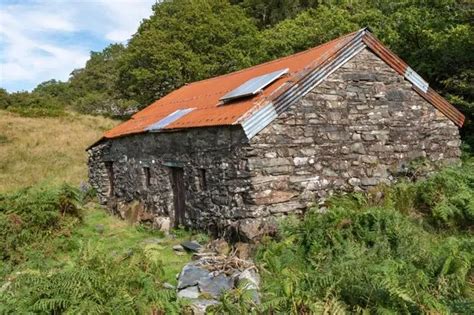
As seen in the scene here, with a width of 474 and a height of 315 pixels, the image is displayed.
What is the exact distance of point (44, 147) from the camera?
79.3ft

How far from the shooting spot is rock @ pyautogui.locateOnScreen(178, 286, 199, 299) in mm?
5973

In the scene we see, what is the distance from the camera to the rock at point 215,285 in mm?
6066

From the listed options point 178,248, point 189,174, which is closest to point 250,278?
point 178,248

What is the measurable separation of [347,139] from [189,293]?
488cm

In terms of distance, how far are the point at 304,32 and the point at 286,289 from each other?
1852 centimetres

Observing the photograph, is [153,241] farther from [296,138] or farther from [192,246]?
[296,138]

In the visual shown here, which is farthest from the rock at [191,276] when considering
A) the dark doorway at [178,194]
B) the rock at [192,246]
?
the dark doorway at [178,194]

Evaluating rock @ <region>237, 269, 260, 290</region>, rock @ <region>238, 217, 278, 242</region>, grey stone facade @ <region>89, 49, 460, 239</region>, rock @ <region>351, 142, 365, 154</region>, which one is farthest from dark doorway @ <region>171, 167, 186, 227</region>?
rock @ <region>237, 269, 260, 290</region>

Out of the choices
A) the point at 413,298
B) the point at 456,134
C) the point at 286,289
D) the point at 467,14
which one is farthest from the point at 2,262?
the point at 467,14

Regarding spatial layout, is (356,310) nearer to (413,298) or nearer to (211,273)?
(413,298)

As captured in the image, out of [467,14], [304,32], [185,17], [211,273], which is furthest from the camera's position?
[185,17]

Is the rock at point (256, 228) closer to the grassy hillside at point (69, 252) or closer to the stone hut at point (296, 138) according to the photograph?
the stone hut at point (296, 138)

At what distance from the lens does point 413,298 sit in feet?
15.5

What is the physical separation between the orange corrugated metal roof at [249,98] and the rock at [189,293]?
3118 millimetres
